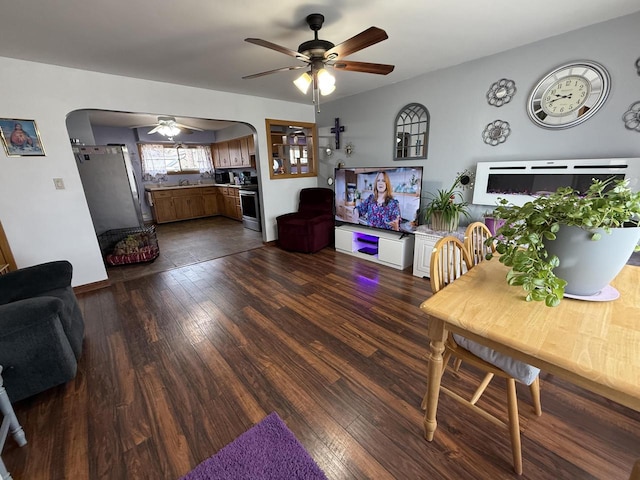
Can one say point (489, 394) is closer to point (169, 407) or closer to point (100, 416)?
point (169, 407)

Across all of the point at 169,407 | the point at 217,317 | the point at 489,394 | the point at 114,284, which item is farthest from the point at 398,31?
the point at 114,284

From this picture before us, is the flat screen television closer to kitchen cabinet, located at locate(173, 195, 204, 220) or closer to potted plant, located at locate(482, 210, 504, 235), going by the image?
potted plant, located at locate(482, 210, 504, 235)

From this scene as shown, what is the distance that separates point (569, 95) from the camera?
2.25 meters

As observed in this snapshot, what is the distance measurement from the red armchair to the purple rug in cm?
286

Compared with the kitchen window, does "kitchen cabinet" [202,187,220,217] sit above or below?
below

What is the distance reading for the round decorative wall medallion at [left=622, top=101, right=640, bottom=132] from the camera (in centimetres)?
199

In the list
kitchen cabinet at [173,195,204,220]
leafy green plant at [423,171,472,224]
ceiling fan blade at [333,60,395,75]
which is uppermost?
ceiling fan blade at [333,60,395,75]

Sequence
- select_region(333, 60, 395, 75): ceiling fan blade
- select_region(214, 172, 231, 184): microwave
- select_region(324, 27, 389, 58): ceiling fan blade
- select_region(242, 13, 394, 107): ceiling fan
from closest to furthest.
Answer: select_region(324, 27, 389, 58): ceiling fan blade, select_region(242, 13, 394, 107): ceiling fan, select_region(333, 60, 395, 75): ceiling fan blade, select_region(214, 172, 231, 184): microwave

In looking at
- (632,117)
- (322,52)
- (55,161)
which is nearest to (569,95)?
(632,117)

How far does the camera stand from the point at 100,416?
148 cm

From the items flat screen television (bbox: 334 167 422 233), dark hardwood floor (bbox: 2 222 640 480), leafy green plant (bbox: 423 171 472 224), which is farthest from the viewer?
→ flat screen television (bbox: 334 167 422 233)

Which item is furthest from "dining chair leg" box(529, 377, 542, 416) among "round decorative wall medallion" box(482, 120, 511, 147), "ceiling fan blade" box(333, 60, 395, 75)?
"round decorative wall medallion" box(482, 120, 511, 147)

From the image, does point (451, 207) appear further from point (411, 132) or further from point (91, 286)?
point (91, 286)

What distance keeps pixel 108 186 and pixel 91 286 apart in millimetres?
1616
